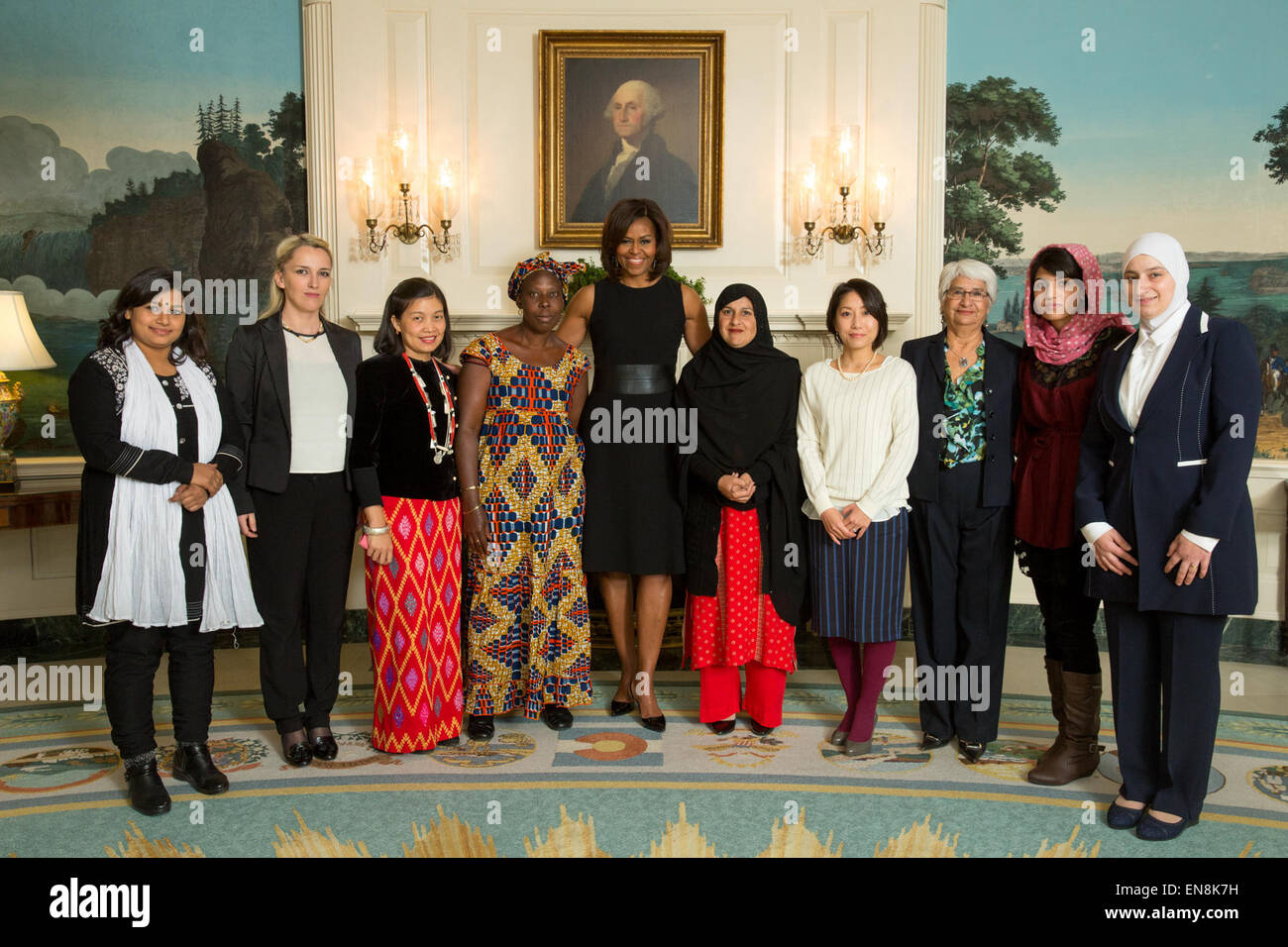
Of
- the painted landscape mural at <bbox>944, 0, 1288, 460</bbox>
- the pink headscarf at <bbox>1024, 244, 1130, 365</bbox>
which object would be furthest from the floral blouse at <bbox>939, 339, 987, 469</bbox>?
the painted landscape mural at <bbox>944, 0, 1288, 460</bbox>

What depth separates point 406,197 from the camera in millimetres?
5547

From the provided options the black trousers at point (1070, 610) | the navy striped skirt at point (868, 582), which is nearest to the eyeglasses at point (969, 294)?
the navy striped skirt at point (868, 582)

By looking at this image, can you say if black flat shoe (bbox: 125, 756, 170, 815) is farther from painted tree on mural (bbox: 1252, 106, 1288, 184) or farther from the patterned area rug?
painted tree on mural (bbox: 1252, 106, 1288, 184)

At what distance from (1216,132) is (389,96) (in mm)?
4810

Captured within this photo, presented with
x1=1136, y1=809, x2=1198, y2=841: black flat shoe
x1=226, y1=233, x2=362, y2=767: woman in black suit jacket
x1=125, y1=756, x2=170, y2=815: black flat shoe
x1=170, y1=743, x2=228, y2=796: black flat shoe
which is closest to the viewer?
x1=1136, y1=809, x2=1198, y2=841: black flat shoe

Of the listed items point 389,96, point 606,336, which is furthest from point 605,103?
point 606,336

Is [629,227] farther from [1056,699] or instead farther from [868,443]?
[1056,699]

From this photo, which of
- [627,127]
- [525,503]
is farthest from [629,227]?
[627,127]

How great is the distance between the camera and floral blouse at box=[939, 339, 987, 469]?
3.60 meters

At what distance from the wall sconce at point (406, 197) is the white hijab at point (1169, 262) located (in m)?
3.76

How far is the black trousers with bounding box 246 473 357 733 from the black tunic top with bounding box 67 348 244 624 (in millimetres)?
274

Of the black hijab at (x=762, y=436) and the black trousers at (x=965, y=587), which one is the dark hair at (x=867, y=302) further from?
the black trousers at (x=965, y=587)

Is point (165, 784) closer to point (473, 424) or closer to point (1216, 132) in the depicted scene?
point (473, 424)

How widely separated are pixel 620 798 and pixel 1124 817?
162 centimetres
